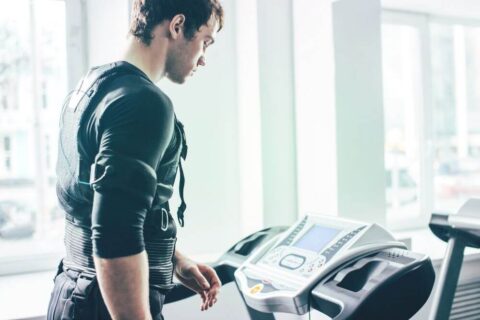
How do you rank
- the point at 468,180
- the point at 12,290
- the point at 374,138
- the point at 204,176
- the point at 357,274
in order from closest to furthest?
the point at 357,274, the point at 12,290, the point at 374,138, the point at 204,176, the point at 468,180

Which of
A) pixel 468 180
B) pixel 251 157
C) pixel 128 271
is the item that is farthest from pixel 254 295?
pixel 468 180

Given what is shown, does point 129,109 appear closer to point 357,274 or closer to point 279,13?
point 357,274

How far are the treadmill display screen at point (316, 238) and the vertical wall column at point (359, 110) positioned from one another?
0.52 meters

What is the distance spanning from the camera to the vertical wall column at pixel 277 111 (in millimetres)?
2174

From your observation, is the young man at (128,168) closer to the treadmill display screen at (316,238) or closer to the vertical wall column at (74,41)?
the treadmill display screen at (316,238)

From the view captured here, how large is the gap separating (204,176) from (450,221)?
104 centimetres

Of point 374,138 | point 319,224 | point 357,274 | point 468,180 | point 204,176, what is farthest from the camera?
point 468,180

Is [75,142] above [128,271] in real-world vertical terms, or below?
above

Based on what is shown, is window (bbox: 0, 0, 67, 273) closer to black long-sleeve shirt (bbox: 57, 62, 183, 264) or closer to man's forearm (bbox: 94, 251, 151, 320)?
black long-sleeve shirt (bbox: 57, 62, 183, 264)

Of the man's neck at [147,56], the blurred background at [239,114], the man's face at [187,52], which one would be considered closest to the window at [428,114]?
the blurred background at [239,114]

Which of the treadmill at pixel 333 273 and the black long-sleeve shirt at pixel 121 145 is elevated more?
the black long-sleeve shirt at pixel 121 145

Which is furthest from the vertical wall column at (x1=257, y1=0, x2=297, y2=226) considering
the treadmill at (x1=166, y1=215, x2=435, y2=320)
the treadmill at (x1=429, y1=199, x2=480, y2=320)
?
the treadmill at (x1=429, y1=199, x2=480, y2=320)

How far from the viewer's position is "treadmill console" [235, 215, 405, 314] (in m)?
1.31

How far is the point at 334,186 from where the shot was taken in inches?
79.7
